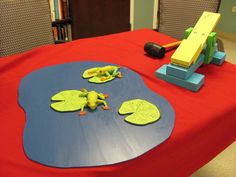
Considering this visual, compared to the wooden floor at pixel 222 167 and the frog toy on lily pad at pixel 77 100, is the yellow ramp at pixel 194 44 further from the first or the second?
the wooden floor at pixel 222 167

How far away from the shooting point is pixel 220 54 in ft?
3.77

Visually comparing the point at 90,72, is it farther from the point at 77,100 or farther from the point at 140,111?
the point at 140,111

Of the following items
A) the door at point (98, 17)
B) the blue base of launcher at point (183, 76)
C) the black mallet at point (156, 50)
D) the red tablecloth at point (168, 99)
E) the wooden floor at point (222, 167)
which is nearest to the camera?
the red tablecloth at point (168, 99)

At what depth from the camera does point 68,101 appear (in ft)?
2.90

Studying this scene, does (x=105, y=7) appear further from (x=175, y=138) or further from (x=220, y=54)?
(x=175, y=138)

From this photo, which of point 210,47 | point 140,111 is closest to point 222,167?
point 210,47

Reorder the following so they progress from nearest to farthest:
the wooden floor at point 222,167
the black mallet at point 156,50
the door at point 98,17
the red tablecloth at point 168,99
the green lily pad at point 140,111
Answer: the red tablecloth at point 168,99 < the green lily pad at point 140,111 < the black mallet at point 156,50 < the wooden floor at point 222,167 < the door at point 98,17

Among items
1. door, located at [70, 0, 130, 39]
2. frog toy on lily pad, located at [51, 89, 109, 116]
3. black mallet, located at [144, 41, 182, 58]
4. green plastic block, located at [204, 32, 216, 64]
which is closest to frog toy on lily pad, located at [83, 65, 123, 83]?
frog toy on lily pad, located at [51, 89, 109, 116]

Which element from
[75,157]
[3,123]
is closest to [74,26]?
[3,123]

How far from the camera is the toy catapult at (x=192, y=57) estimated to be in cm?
95

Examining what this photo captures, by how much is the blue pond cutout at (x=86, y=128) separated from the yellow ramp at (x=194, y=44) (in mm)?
161

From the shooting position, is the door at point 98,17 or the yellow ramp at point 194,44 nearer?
the yellow ramp at point 194,44

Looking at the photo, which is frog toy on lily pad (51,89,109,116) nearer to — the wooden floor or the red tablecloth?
the red tablecloth

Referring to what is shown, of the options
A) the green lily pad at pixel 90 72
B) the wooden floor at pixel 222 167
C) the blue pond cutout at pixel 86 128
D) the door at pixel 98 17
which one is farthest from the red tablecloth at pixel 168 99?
the door at pixel 98 17
